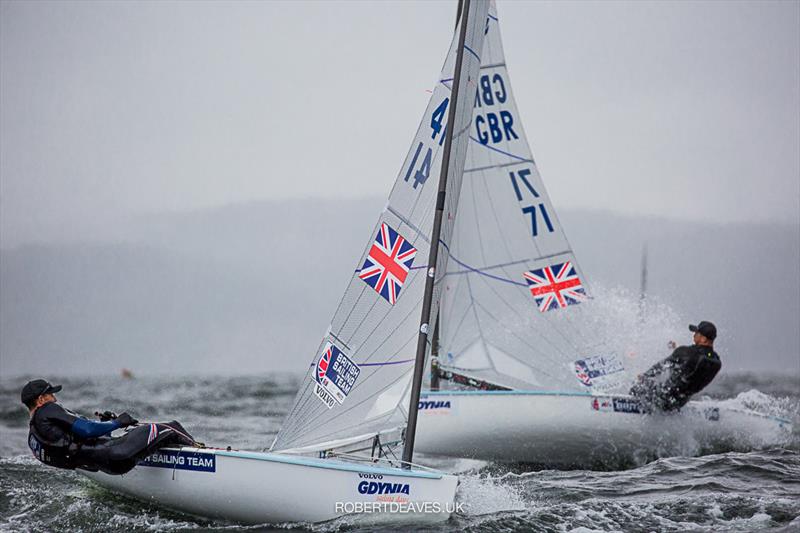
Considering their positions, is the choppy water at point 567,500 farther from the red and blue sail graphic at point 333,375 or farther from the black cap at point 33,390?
the red and blue sail graphic at point 333,375

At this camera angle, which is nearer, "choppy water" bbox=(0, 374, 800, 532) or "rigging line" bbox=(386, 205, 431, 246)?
"choppy water" bbox=(0, 374, 800, 532)

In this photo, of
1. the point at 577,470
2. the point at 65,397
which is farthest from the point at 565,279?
the point at 65,397

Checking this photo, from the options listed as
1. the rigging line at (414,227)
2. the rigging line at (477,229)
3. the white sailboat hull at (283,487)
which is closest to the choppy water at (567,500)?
the white sailboat hull at (283,487)

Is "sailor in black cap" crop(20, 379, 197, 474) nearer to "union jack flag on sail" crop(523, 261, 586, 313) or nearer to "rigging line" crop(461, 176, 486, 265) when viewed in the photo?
"rigging line" crop(461, 176, 486, 265)

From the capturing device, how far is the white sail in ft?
36.8

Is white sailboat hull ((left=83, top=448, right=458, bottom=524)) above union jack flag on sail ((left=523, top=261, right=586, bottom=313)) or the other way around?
the other way around

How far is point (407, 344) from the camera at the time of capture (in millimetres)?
7281

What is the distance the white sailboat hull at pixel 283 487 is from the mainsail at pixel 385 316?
742 mm

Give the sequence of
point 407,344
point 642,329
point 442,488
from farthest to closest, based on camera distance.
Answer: point 642,329 → point 407,344 → point 442,488

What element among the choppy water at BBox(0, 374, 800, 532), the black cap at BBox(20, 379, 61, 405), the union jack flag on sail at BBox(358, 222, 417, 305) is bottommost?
the choppy water at BBox(0, 374, 800, 532)

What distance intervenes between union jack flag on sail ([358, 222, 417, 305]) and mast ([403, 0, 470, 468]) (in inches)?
11.9

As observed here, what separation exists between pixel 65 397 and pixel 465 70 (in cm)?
1858

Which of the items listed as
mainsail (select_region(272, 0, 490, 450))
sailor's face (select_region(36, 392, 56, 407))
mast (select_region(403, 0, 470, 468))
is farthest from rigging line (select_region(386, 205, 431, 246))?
sailor's face (select_region(36, 392, 56, 407))

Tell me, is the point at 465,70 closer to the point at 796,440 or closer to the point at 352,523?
the point at 352,523
